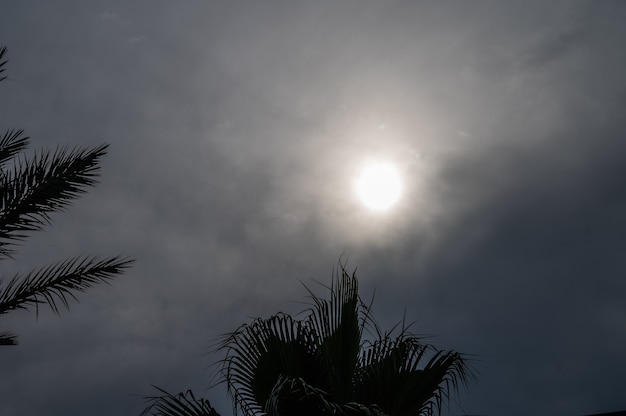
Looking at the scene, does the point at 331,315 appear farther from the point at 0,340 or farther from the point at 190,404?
the point at 0,340

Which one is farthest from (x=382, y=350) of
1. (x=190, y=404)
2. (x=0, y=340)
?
(x=0, y=340)

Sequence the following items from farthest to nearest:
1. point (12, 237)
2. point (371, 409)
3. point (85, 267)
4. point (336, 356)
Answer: point (85, 267) → point (12, 237) → point (336, 356) → point (371, 409)

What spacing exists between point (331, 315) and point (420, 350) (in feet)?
2.93

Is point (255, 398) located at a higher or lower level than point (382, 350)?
lower

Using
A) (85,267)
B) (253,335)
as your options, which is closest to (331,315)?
(253,335)

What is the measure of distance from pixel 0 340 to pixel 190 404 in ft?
14.1

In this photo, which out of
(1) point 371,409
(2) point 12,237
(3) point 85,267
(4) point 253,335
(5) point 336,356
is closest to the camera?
(1) point 371,409

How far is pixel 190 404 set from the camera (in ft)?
15.9

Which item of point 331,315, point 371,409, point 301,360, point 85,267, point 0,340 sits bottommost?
point 371,409

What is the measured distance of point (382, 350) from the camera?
5.22 meters

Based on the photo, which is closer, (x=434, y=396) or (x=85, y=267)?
(x=434, y=396)

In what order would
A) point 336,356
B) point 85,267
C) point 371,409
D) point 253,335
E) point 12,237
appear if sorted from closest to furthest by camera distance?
1. point 371,409
2. point 336,356
3. point 253,335
4. point 12,237
5. point 85,267

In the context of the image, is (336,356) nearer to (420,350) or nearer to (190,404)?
(420,350)

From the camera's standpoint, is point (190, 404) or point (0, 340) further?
point (0, 340)
